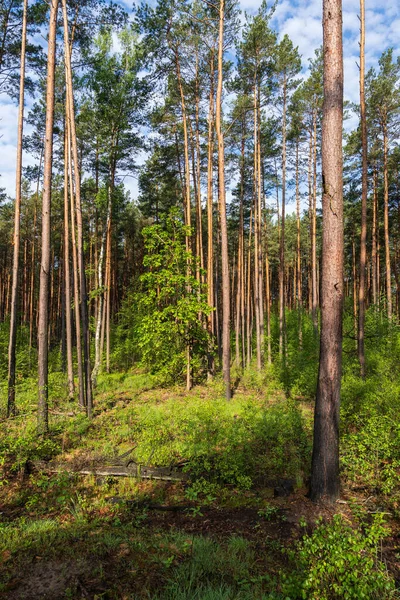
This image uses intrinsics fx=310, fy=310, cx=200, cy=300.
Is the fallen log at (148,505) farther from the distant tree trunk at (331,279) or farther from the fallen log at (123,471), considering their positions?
the distant tree trunk at (331,279)

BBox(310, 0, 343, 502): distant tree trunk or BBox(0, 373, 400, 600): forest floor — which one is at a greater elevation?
BBox(310, 0, 343, 502): distant tree trunk

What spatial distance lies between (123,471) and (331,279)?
5.34 meters

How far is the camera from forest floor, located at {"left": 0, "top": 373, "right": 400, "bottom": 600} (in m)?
3.17

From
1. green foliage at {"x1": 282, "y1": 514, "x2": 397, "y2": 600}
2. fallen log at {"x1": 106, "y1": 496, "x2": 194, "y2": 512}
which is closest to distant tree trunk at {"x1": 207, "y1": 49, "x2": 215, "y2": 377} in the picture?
fallen log at {"x1": 106, "y1": 496, "x2": 194, "y2": 512}

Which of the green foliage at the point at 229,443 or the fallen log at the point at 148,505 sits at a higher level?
the green foliage at the point at 229,443

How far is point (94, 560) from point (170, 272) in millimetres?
8689

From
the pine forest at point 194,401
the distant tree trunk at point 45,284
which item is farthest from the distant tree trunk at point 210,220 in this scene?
the distant tree trunk at point 45,284

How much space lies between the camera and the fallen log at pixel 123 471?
6.02 meters

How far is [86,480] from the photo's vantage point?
6.00 metres

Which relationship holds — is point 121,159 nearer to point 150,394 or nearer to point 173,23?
point 173,23

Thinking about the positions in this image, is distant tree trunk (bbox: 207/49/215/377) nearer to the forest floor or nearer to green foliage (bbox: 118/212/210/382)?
green foliage (bbox: 118/212/210/382)

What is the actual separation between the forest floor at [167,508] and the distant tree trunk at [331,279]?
67cm

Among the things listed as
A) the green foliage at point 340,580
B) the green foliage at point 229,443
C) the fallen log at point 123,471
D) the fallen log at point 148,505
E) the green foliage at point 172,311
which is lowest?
the fallen log at point 148,505

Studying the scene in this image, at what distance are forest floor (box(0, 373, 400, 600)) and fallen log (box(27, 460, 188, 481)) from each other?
0.17ft
